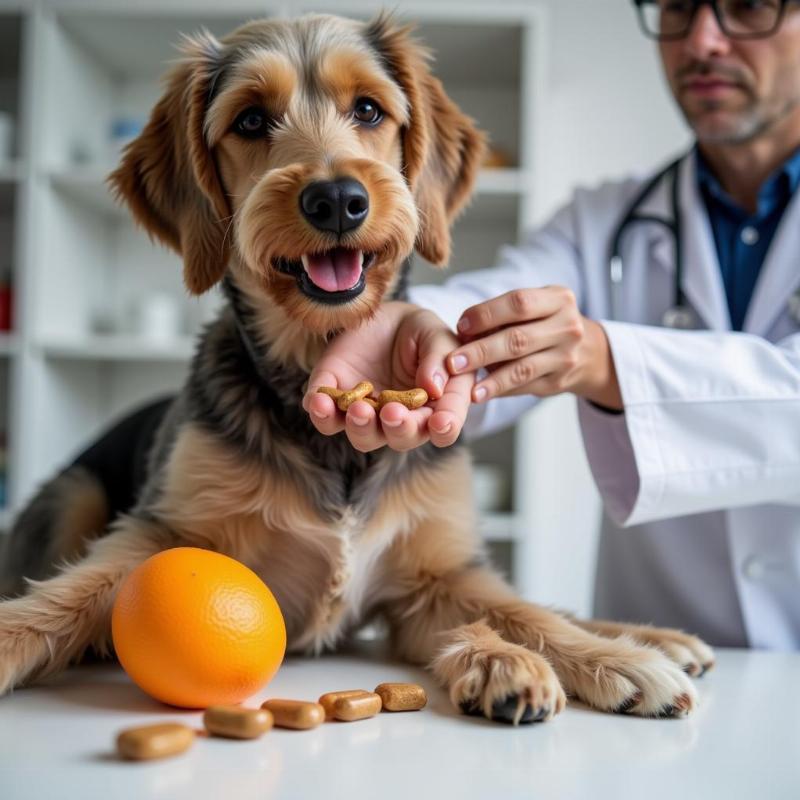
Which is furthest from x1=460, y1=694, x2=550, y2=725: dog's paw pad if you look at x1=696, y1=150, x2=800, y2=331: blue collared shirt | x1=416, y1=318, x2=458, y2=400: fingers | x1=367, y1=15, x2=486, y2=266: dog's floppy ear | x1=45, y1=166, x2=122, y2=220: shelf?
x1=45, y1=166, x2=122, y2=220: shelf

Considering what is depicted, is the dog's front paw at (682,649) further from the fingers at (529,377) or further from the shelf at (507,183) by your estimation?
the shelf at (507,183)

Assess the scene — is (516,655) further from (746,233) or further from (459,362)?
(746,233)

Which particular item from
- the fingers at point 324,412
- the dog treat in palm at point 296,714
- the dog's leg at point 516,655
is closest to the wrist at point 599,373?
the dog's leg at point 516,655

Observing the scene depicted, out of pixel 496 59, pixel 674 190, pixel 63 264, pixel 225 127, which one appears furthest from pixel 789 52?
pixel 63 264

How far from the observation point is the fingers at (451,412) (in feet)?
3.52

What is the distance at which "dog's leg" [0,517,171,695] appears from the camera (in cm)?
111

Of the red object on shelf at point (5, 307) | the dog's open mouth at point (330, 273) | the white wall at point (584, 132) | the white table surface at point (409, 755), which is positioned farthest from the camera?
the white wall at point (584, 132)

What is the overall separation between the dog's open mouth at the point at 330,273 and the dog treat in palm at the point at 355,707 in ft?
1.80

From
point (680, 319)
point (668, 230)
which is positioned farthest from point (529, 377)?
point (668, 230)

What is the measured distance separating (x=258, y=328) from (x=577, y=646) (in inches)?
27.6

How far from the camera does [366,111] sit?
1.47 m

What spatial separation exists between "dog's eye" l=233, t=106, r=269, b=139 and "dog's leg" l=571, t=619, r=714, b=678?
3.08 feet

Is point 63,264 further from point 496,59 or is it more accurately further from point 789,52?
point 789,52

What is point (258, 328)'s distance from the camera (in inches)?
56.9
